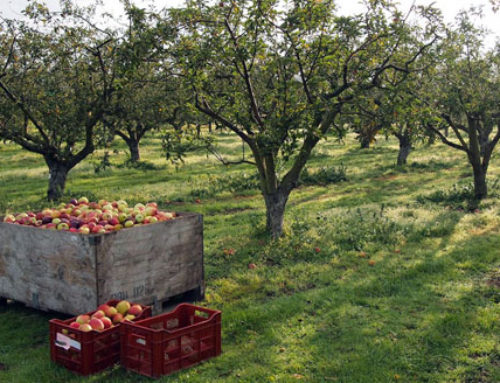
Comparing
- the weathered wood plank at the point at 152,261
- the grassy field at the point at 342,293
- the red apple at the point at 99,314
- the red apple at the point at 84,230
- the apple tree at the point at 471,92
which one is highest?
the apple tree at the point at 471,92

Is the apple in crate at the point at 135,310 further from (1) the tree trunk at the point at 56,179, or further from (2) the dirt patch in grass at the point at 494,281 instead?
(1) the tree trunk at the point at 56,179

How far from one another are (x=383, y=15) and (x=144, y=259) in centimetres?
684

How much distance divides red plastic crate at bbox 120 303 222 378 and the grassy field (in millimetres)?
135

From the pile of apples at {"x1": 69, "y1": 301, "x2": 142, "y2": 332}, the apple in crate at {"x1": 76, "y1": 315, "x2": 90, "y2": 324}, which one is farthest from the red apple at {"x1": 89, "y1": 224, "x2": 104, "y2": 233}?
the apple in crate at {"x1": 76, "y1": 315, "x2": 90, "y2": 324}

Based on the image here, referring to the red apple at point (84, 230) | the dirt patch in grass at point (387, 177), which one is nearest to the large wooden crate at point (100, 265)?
the red apple at point (84, 230)

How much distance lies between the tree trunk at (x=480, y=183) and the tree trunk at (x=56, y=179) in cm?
1365

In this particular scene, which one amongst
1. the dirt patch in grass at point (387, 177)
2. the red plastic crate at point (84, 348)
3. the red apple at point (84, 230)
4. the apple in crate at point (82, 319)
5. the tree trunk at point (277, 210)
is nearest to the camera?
the red plastic crate at point (84, 348)

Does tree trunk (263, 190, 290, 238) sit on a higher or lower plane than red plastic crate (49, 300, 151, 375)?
higher

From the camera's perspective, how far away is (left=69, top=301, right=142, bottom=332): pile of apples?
6.35m

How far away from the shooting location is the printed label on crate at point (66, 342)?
611cm

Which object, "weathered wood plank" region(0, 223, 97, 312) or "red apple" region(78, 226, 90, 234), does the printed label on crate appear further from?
"red apple" region(78, 226, 90, 234)

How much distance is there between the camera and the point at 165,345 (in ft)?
19.7

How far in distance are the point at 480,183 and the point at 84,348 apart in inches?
574

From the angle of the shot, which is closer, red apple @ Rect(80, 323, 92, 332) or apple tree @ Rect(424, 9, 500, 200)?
red apple @ Rect(80, 323, 92, 332)
